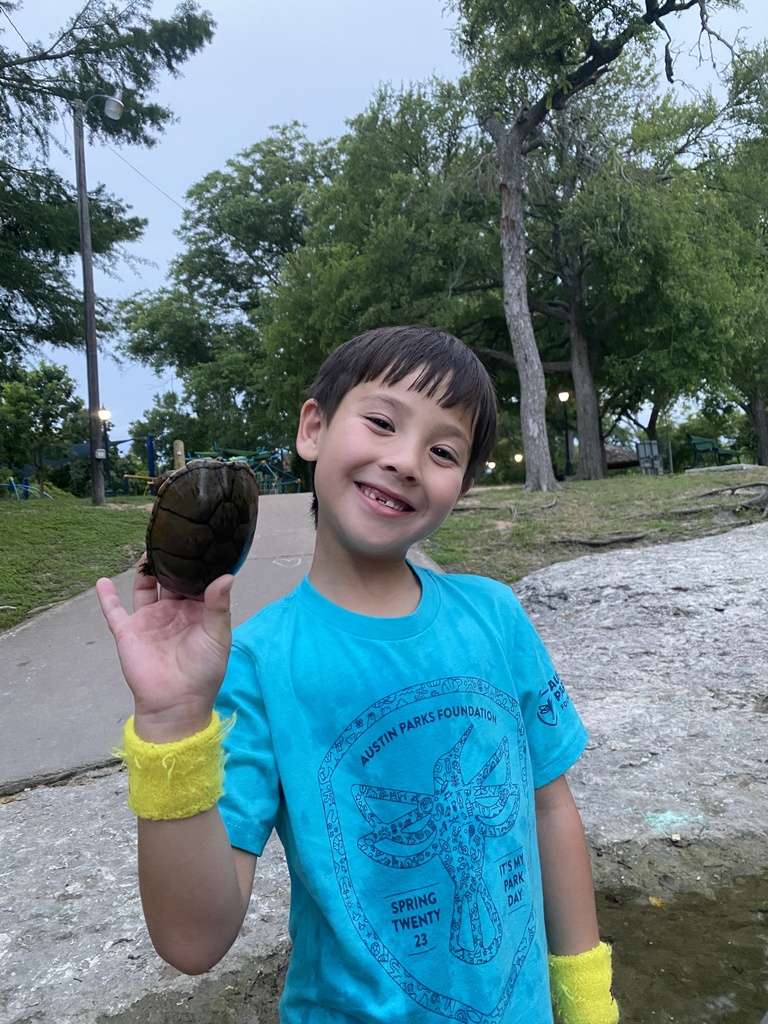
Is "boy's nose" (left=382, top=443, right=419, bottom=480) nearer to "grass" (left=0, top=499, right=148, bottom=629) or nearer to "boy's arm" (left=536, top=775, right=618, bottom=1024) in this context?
"boy's arm" (left=536, top=775, right=618, bottom=1024)

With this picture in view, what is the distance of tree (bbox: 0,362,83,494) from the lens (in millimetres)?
21062

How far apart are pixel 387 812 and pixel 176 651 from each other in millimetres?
379

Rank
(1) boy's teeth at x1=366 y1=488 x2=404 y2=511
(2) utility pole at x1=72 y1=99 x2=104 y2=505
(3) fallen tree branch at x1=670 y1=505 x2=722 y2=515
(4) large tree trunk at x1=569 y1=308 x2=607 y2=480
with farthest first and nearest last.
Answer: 1. (4) large tree trunk at x1=569 y1=308 x2=607 y2=480
2. (2) utility pole at x1=72 y1=99 x2=104 y2=505
3. (3) fallen tree branch at x1=670 y1=505 x2=722 y2=515
4. (1) boy's teeth at x1=366 y1=488 x2=404 y2=511

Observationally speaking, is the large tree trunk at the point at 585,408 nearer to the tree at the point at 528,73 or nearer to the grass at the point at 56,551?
the tree at the point at 528,73

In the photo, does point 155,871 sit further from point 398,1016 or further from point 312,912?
point 398,1016

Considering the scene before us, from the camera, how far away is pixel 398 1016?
952 mm

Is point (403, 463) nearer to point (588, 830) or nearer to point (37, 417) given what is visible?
point (588, 830)

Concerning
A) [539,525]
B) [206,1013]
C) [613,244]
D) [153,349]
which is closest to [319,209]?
[613,244]

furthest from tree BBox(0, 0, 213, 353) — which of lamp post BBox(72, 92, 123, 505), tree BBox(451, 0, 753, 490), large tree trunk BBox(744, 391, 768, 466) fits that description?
large tree trunk BBox(744, 391, 768, 466)

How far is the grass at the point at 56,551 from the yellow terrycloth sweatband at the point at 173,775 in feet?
16.3

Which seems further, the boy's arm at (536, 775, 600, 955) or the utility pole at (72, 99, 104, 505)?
the utility pole at (72, 99, 104, 505)

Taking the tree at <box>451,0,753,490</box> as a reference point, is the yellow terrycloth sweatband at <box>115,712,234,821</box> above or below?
below

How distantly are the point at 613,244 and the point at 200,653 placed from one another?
51.9 ft

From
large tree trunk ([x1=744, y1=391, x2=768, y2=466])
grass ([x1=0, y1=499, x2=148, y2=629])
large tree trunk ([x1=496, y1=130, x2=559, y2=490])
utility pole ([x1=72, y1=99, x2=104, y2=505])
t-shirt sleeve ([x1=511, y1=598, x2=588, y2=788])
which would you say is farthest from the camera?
large tree trunk ([x1=744, y1=391, x2=768, y2=466])
